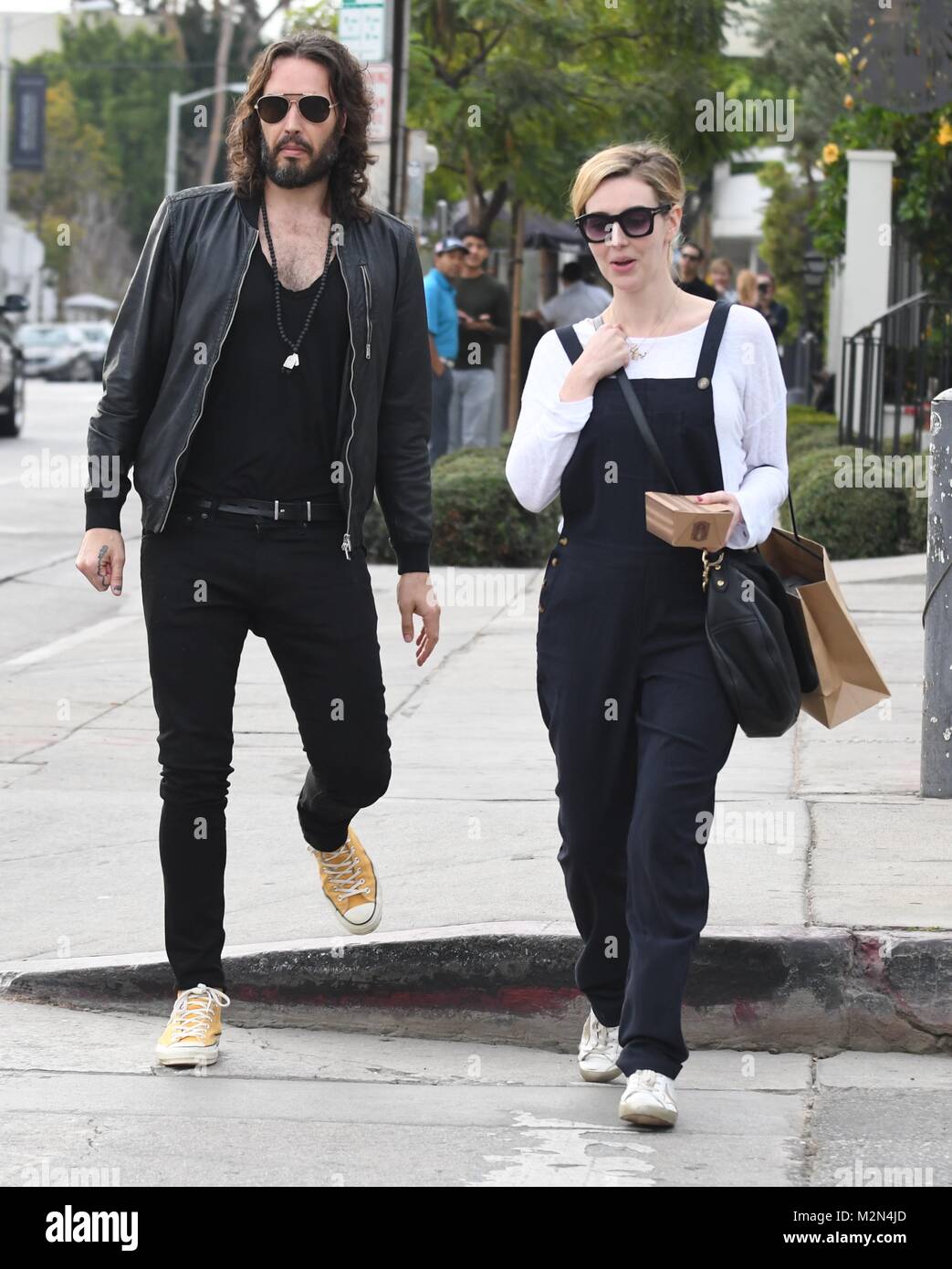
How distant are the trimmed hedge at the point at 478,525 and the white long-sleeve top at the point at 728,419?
26.4 ft

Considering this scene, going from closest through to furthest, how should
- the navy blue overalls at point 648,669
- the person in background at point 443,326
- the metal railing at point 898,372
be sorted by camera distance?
the navy blue overalls at point 648,669, the metal railing at point 898,372, the person in background at point 443,326

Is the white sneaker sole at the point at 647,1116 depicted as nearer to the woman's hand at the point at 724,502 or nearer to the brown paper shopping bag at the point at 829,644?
the brown paper shopping bag at the point at 829,644

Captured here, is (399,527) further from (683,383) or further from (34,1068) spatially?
(34,1068)

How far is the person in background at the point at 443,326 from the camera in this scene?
48.6 ft

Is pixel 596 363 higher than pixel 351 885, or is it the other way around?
pixel 596 363

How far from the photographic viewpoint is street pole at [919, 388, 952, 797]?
6.29m

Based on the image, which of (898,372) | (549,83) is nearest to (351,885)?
(898,372)

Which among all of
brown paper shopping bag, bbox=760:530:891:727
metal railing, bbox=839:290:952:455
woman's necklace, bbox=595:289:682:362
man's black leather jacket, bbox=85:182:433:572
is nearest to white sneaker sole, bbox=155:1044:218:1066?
man's black leather jacket, bbox=85:182:433:572

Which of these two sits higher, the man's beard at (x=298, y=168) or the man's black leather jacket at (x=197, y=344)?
the man's beard at (x=298, y=168)

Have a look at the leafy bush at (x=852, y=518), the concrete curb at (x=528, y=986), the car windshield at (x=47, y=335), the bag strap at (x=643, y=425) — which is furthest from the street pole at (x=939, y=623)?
the car windshield at (x=47, y=335)

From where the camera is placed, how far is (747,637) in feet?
12.9

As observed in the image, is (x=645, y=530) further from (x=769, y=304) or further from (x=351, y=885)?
(x=769, y=304)

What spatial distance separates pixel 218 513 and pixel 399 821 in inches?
85.7

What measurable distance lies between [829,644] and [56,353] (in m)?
52.7
